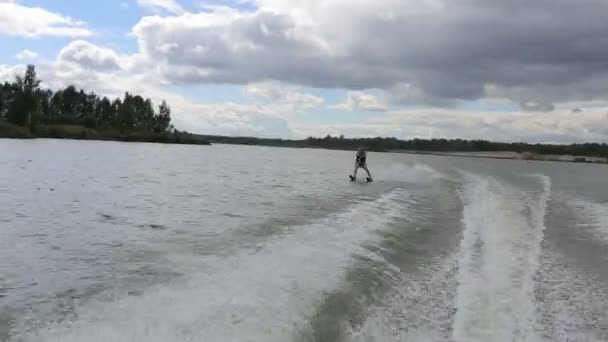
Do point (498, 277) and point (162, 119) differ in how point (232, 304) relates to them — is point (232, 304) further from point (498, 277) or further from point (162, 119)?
point (162, 119)

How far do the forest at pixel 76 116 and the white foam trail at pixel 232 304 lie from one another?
318 feet

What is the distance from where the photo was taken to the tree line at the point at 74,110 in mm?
106562

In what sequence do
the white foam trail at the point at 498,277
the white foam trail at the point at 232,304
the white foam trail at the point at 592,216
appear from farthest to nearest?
the white foam trail at the point at 592,216, the white foam trail at the point at 498,277, the white foam trail at the point at 232,304

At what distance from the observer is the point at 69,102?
149 meters

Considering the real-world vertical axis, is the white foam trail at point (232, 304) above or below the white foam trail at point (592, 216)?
above

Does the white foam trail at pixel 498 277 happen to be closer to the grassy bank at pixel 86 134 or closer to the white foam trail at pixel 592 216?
the white foam trail at pixel 592 216

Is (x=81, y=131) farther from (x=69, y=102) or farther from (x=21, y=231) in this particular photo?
(x=21, y=231)

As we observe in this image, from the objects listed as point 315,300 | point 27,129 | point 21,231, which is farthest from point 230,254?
point 27,129

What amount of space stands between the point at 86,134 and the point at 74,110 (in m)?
33.0

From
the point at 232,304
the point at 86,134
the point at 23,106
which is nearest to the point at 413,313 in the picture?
the point at 232,304

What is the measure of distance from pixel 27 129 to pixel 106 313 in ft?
340

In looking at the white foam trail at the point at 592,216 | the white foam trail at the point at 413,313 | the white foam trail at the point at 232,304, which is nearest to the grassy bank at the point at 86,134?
the white foam trail at the point at 592,216

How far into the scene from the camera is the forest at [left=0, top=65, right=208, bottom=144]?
347 feet

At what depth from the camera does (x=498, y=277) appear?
831 cm
